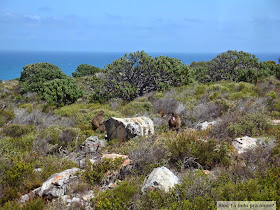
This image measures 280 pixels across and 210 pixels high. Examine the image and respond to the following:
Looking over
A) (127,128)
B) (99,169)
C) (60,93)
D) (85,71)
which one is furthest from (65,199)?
(85,71)

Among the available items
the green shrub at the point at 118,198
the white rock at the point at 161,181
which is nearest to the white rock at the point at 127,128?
the white rock at the point at 161,181

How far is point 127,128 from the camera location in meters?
7.43

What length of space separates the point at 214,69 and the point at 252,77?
4.23 meters

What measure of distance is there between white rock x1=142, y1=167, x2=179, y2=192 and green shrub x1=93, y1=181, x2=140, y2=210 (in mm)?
223

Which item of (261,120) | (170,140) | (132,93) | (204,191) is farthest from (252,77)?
(204,191)

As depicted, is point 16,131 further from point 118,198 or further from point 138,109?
point 118,198

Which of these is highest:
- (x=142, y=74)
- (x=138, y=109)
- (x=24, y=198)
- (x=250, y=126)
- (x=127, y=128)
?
(x=142, y=74)

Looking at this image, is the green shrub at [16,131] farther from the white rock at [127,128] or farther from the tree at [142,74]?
the tree at [142,74]

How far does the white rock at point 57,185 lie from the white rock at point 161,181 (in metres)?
1.47

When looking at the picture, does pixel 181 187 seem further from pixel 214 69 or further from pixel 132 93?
pixel 214 69

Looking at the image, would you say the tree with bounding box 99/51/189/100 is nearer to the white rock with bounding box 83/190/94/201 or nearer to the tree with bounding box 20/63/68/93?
the tree with bounding box 20/63/68/93

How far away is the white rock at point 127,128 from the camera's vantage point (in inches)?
291

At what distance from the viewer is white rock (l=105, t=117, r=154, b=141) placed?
738cm

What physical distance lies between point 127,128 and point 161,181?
3352 millimetres
